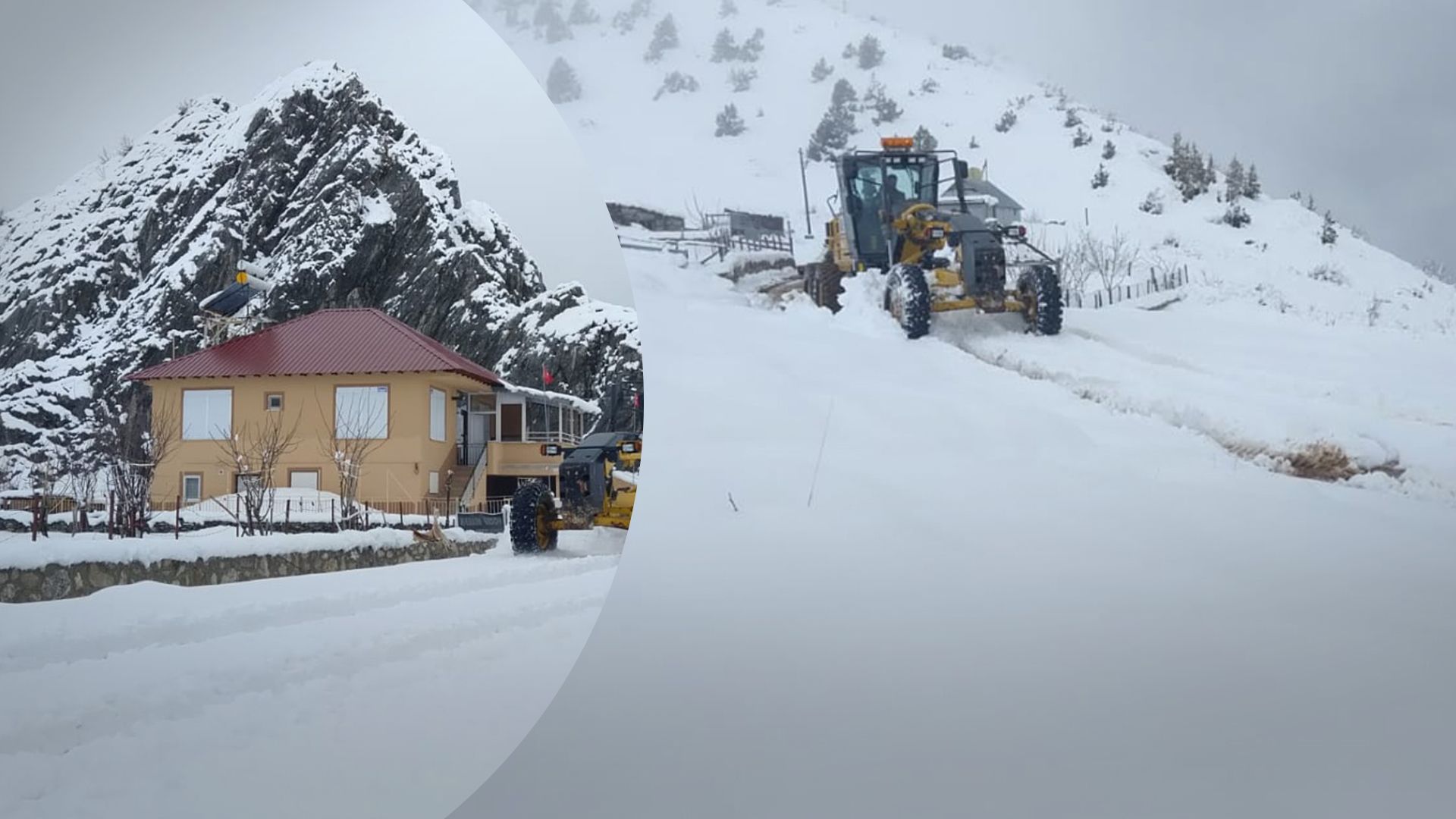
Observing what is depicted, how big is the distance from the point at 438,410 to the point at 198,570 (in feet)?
1.99

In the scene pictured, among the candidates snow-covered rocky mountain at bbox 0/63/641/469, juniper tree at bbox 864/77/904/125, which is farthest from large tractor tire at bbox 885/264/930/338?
snow-covered rocky mountain at bbox 0/63/641/469

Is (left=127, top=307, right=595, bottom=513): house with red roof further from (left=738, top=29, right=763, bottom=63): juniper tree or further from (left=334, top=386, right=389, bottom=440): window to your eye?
(left=738, top=29, right=763, bottom=63): juniper tree

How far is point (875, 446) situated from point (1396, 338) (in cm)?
312

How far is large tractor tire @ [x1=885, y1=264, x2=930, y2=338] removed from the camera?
601cm

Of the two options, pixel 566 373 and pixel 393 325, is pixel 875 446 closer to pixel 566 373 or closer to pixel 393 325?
pixel 566 373

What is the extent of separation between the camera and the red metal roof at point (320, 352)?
8.10 ft

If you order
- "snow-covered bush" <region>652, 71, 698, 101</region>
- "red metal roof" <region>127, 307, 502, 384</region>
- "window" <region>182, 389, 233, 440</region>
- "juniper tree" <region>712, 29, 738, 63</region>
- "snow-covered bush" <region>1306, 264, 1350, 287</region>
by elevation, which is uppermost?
"juniper tree" <region>712, 29, 738, 63</region>

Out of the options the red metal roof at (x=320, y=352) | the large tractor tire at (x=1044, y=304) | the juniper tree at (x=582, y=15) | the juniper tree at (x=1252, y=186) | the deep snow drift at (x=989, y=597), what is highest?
the juniper tree at (x=582, y=15)

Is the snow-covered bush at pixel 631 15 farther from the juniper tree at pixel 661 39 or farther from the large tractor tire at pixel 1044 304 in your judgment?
the large tractor tire at pixel 1044 304

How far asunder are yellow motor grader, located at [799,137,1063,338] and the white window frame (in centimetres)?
353

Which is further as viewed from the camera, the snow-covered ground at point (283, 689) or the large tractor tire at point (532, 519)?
the large tractor tire at point (532, 519)

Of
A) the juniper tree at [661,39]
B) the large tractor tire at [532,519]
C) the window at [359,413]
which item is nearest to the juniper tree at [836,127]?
the juniper tree at [661,39]

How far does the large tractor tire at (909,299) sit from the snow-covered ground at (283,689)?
3481 mm

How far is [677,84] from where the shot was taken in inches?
225
